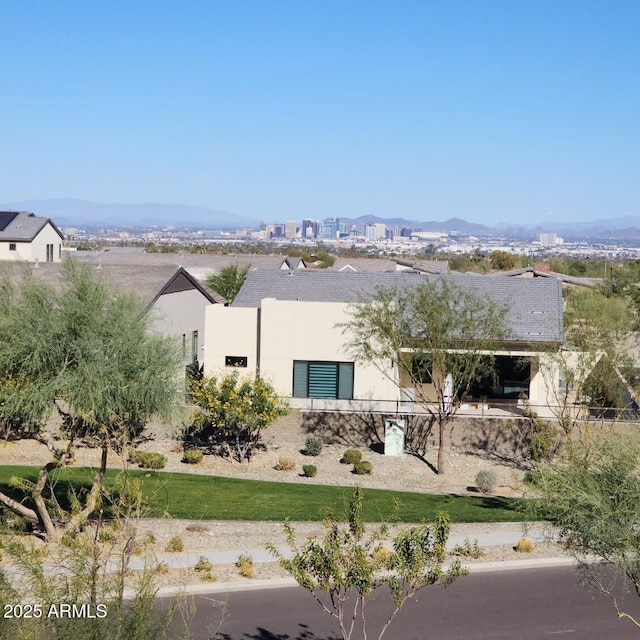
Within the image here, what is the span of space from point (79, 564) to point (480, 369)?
21490mm

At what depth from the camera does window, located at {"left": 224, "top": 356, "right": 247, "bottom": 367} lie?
35.0 meters

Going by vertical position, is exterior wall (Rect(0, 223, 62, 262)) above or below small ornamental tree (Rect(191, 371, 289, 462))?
above

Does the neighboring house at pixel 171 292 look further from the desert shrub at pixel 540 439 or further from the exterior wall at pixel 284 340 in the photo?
the desert shrub at pixel 540 439

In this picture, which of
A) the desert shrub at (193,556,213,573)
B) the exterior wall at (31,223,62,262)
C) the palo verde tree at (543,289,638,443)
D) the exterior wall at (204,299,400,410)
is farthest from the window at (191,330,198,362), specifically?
the exterior wall at (31,223,62,262)

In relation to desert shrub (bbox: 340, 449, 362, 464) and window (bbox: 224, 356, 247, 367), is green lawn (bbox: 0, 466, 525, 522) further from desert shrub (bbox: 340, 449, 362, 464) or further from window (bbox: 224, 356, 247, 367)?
window (bbox: 224, 356, 247, 367)

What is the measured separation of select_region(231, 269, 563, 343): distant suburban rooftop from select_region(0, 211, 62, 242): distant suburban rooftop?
30.1 metres

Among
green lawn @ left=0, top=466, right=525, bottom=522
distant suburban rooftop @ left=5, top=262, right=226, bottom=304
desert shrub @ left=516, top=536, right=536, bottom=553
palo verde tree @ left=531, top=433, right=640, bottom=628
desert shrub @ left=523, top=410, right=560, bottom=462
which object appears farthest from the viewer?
distant suburban rooftop @ left=5, top=262, right=226, bottom=304

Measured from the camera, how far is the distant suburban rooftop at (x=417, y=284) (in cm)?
3462

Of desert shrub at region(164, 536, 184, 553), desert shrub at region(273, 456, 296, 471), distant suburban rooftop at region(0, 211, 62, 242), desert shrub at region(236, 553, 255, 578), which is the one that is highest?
distant suburban rooftop at region(0, 211, 62, 242)

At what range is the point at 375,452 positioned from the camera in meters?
32.2

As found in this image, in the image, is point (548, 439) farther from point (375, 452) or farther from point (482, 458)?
point (375, 452)

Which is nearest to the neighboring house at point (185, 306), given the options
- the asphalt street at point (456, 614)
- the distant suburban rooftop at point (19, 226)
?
the asphalt street at point (456, 614)

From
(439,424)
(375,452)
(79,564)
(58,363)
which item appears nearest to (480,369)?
(439,424)

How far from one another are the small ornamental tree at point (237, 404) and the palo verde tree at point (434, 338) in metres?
4.18
